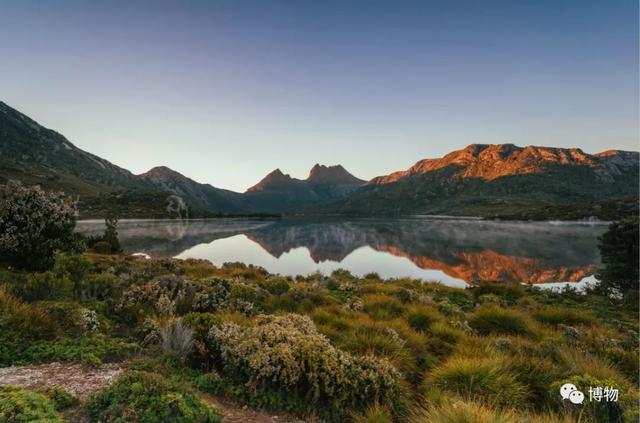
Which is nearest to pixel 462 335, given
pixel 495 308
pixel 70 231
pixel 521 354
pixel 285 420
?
pixel 521 354

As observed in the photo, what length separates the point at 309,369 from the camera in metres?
5.58

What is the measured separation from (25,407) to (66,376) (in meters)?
1.84

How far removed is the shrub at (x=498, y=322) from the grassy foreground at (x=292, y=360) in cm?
7

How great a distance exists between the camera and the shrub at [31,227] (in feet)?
37.4

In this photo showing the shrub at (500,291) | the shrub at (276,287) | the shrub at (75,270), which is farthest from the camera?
the shrub at (500,291)

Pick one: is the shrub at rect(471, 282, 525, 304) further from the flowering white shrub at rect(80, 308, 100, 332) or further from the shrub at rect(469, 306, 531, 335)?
the flowering white shrub at rect(80, 308, 100, 332)

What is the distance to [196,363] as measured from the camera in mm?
6230

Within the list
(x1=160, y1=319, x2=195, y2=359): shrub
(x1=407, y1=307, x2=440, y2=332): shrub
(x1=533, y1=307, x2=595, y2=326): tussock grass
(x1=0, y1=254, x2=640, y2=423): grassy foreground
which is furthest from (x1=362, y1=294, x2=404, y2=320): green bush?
(x1=160, y1=319, x2=195, y2=359): shrub

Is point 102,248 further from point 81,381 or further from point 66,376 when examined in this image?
point 81,381

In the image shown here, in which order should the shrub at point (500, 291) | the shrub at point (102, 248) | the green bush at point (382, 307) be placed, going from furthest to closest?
the shrub at point (102, 248)
the shrub at point (500, 291)
the green bush at point (382, 307)

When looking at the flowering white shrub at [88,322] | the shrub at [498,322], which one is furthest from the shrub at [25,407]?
the shrub at [498,322]

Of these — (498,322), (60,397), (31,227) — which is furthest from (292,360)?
(31,227)

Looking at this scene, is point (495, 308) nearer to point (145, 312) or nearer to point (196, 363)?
point (196, 363)

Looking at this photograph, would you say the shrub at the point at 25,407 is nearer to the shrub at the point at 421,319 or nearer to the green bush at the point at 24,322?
the green bush at the point at 24,322
